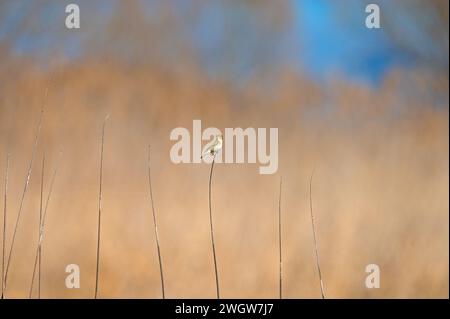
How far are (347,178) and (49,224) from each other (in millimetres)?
1448

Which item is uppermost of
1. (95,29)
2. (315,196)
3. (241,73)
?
(95,29)

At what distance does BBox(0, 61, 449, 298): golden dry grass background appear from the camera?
2115 mm

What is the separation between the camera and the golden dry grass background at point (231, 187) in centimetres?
212

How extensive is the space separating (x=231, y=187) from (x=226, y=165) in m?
0.11

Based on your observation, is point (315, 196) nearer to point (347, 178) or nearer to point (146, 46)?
point (347, 178)

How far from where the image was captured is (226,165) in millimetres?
2344

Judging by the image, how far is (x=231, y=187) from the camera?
232cm

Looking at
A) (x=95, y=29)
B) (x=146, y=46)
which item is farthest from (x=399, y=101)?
(x=95, y=29)

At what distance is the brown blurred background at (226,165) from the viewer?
2131 millimetres

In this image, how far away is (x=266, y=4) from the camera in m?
2.47

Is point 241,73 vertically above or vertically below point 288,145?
above
